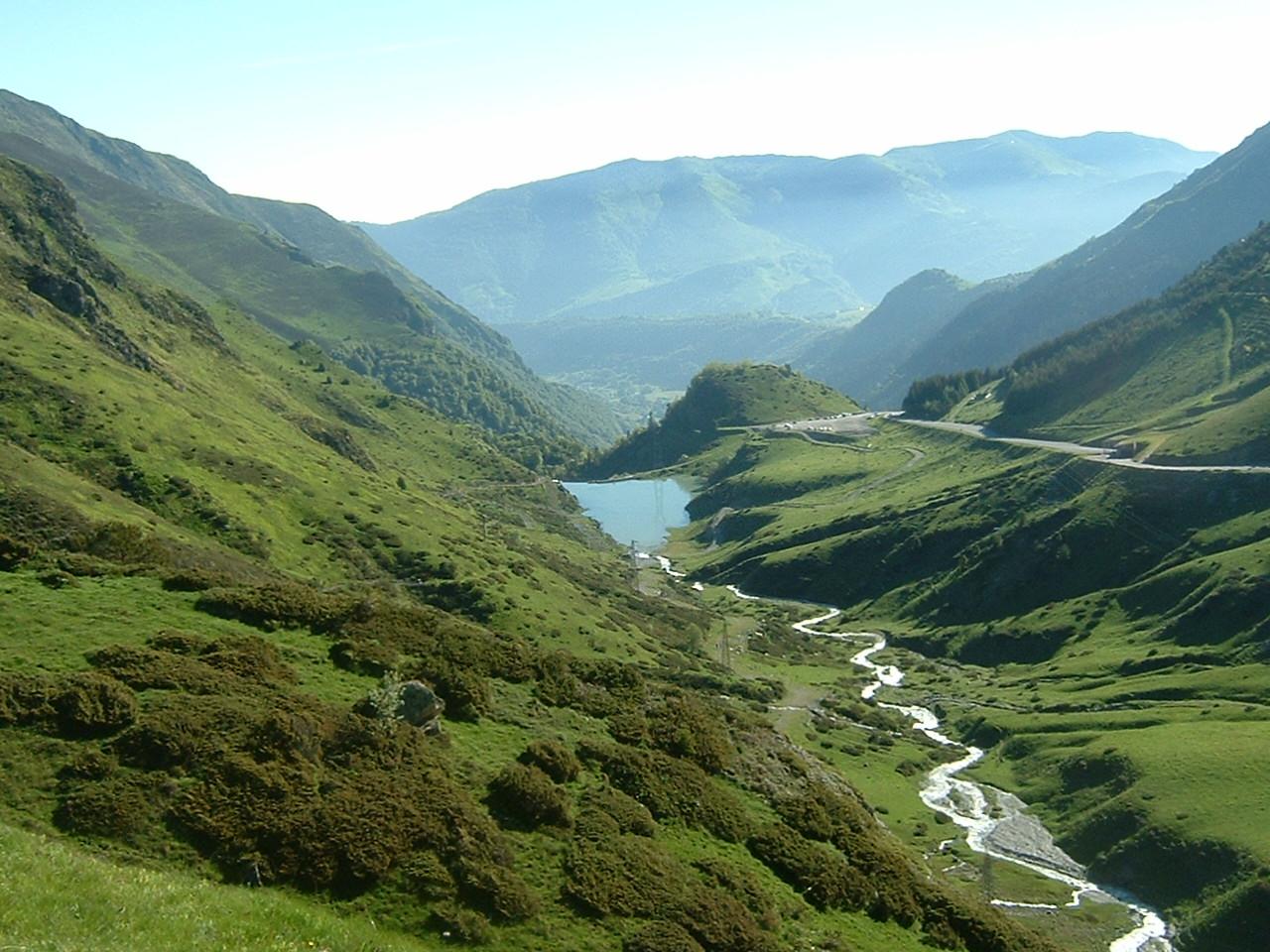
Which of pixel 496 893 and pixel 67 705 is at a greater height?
pixel 67 705

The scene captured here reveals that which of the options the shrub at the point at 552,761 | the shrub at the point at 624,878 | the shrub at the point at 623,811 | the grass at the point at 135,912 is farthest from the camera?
the shrub at the point at 552,761

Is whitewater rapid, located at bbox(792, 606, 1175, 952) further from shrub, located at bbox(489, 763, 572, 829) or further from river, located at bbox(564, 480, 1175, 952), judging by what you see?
shrub, located at bbox(489, 763, 572, 829)

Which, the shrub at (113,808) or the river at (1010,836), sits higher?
the shrub at (113,808)

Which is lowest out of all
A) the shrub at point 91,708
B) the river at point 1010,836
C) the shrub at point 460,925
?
the river at point 1010,836

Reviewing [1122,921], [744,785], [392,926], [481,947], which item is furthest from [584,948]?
[1122,921]

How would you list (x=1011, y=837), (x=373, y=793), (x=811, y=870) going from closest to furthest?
1. (x=373, y=793)
2. (x=811, y=870)
3. (x=1011, y=837)

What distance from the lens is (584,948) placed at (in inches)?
1168

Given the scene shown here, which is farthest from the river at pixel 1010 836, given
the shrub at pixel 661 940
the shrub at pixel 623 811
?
the shrub at pixel 661 940

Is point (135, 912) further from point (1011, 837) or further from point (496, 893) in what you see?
point (1011, 837)

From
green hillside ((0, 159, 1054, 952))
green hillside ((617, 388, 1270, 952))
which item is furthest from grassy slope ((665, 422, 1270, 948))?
green hillside ((0, 159, 1054, 952))

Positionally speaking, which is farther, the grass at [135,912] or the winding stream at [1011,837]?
the winding stream at [1011,837]

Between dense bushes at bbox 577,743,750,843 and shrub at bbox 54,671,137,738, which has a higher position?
shrub at bbox 54,671,137,738

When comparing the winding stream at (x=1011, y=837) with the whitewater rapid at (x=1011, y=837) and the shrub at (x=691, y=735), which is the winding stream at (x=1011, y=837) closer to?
the whitewater rapid at (x=1011, y=837)

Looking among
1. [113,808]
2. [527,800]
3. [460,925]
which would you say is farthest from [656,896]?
[113,808]
